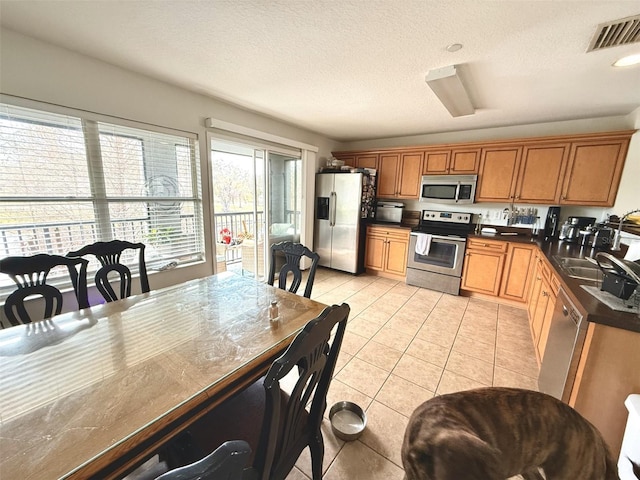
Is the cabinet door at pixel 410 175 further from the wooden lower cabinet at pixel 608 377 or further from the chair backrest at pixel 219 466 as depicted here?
the chair backrest at pixel 219 466

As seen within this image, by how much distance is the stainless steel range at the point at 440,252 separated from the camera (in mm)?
3547

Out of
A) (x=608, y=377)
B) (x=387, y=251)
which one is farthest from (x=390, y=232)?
(x=608, y=377)

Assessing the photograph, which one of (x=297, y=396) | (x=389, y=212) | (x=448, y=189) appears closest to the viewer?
(x=297, y=396)

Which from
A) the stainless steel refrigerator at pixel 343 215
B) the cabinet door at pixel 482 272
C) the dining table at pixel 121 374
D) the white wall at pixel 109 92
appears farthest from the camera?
the stainless steel refrigerator at pixel 343 215

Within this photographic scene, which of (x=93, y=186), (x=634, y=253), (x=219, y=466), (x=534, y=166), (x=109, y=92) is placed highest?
(x=109, y=92)

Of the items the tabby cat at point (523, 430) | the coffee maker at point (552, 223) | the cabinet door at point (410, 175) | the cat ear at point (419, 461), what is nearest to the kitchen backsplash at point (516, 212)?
the coffee maker at point (552, 223)

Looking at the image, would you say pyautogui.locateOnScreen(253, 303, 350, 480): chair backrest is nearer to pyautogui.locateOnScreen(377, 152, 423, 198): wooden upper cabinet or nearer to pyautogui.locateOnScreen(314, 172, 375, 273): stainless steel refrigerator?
pyautogui.locateOnScreen(314, 172, 375, 273): stainless steel refrigerator

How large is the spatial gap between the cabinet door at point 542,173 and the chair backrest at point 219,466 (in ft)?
13.5

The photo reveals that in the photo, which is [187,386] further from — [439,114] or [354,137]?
[354,137]

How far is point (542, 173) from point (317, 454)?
394cm

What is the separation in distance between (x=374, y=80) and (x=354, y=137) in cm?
245

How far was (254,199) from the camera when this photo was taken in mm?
3508

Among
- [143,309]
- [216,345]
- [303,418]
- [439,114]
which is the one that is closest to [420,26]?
[439,114]

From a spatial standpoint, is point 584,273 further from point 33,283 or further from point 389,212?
point 33,283
